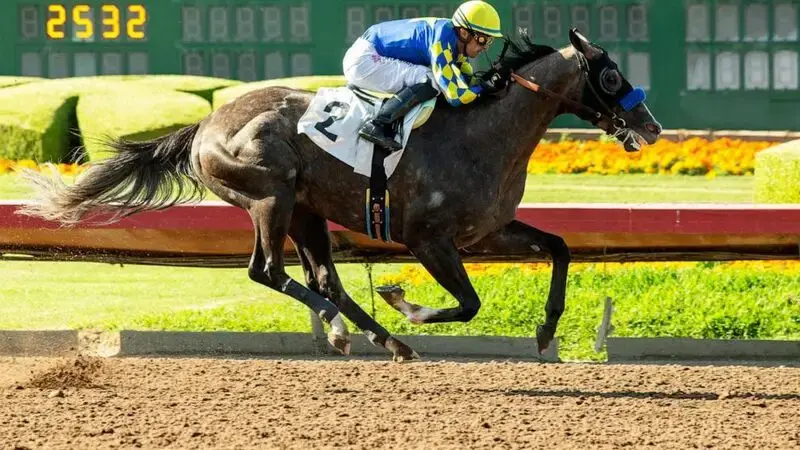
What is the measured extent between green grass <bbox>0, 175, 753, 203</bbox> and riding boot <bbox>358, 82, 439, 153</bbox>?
5711mm

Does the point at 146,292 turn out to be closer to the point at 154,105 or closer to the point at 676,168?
the point at 154,105

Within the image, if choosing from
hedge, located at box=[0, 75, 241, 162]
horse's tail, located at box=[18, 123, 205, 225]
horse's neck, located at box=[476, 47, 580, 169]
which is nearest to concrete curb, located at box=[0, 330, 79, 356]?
horse's tail, located at box=[18, 123, 205, 225]

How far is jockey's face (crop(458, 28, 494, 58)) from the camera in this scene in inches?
320

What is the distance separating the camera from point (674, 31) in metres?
15.5

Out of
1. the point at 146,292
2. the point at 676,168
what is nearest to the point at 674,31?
the point at 676,168

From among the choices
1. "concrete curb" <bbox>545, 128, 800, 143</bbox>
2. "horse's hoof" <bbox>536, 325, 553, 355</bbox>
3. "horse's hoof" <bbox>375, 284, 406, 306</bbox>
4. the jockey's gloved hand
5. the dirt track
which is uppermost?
the jockey's gloved hand

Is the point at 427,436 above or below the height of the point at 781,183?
below

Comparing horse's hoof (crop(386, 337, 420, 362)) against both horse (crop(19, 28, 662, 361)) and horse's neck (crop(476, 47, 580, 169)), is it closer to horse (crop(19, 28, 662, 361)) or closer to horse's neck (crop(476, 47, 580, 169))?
horse (crop(19, 28, 662, 361))

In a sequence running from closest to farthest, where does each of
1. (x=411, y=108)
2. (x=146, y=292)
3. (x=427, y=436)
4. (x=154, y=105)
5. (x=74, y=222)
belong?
1. (x=427, y=436)
2. (x=411, y=108)
3. (x=74, y=222)
4. (x=146, y=292)
5. (x=154, y=105)

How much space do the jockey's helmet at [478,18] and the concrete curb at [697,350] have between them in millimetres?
2185

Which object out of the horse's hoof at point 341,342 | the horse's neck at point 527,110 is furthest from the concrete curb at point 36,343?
the horse's neck at point 527,110

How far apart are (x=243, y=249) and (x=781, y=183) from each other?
13.1 feet

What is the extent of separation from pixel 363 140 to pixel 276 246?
69 cm

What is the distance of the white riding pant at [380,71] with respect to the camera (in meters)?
8.19
